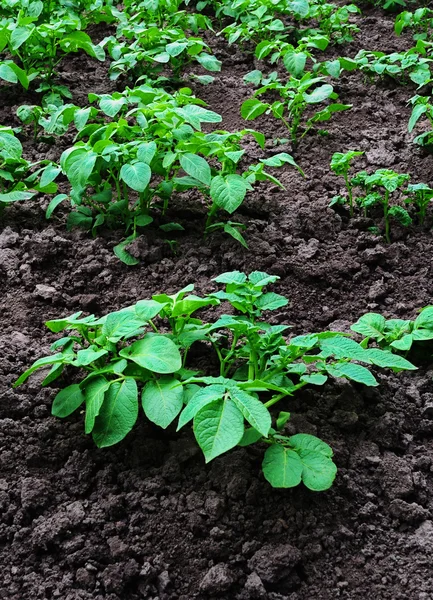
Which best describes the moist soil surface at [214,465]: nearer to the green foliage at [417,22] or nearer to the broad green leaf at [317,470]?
the broad green leaf at [317,470]

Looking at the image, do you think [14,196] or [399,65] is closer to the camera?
[14,196]

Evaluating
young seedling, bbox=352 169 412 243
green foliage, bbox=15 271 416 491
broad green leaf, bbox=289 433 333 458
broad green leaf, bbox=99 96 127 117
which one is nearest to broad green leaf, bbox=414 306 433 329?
green foliage, bbox=15 271 416 491

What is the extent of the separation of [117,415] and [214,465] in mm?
307

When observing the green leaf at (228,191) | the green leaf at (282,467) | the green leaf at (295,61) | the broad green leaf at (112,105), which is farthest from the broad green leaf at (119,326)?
the green leaf at (295,61)

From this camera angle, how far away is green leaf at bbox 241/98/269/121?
3.36 metres

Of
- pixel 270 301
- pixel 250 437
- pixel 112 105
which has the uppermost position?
pixel 112 105

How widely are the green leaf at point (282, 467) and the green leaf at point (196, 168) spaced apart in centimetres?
119

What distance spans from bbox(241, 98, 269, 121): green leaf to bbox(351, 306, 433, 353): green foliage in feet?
4.72

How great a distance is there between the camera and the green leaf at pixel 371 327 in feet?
7.49

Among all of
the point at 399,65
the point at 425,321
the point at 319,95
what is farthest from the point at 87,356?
the point at 399,65

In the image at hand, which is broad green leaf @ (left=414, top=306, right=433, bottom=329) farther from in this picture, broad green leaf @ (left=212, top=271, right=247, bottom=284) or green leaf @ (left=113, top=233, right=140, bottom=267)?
green leaf @ (left=113, top=233, right=140, bottom=267)

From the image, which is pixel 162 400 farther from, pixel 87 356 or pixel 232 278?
pixel 232 278

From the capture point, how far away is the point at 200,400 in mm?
1778

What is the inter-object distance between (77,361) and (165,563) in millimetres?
590
